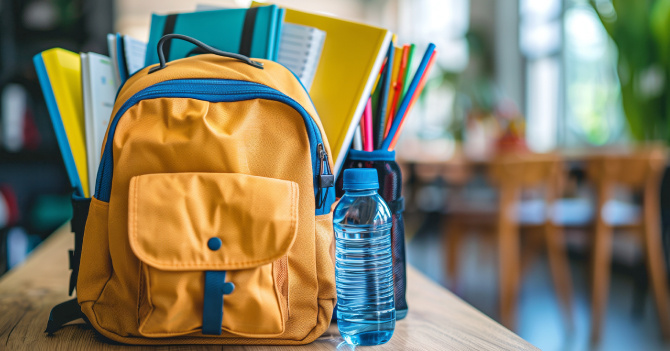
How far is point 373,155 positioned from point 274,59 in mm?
199

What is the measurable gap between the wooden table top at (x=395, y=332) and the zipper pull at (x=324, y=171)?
7.7 inches

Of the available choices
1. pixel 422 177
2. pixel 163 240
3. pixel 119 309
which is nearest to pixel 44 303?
pixel 119 309

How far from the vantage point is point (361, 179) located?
56 cm

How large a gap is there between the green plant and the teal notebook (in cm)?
294

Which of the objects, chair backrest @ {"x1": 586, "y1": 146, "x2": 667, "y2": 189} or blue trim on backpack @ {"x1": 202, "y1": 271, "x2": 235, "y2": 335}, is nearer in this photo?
blue trim on backpack @ {"x1": 202, "y1": 271, "x2": 235, "y2": 335}

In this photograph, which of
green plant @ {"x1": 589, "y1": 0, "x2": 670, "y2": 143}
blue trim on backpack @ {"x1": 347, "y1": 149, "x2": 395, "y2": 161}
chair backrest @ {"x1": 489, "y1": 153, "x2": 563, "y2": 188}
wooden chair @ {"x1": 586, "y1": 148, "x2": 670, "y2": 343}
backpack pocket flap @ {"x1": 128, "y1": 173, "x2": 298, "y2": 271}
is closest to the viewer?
backpack pocket flap @ {"x1": 128, "y1": 173, "x2": 298, "y2": 271}

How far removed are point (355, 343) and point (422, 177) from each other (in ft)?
9.00

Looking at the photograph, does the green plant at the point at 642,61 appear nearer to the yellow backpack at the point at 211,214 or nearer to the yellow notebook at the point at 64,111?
the yellow backpack at the point at 211,214

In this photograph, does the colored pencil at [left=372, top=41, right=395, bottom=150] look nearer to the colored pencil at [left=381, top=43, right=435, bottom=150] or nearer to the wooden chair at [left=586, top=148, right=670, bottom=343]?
the colored pencil at [left=381, top=43, right=435, bottom=150]

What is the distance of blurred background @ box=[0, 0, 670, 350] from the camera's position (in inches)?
91.7

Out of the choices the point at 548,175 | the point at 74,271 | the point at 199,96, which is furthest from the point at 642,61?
the point at 74,271

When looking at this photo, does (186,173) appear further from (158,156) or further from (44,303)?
(44,303)

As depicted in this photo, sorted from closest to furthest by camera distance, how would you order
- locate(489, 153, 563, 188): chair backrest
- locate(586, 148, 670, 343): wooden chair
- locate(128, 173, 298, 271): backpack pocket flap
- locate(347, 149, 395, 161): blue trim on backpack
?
locate(128, 173, 298, 271): backpack pocket flap < locate(347, 149, 395, 161): blue trim on backpack < locate(586, 148, 670, 343): wooden chair < locate(489, 153, 563, 188): chair backrest

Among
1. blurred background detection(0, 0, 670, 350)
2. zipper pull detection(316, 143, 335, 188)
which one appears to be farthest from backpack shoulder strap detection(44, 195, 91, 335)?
blurred background detection(0, 0, 670, 350)
